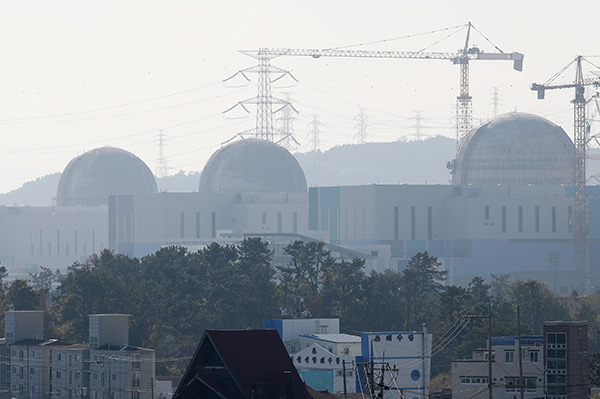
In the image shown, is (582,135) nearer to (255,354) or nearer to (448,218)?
(448,218)

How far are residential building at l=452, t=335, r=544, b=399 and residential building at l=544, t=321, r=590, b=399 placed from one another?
3.72 metres

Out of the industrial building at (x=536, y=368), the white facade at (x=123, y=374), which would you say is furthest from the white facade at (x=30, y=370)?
the industrial building at (x=536, y=368)

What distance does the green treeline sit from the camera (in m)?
114

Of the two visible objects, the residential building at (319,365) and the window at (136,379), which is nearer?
the window at (136,379)

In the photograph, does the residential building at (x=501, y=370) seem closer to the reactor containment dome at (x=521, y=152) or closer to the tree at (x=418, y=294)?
the tree at (x=418, y=294)

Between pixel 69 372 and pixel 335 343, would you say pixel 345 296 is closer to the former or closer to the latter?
pixel 335 343

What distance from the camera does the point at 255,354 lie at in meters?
69.1

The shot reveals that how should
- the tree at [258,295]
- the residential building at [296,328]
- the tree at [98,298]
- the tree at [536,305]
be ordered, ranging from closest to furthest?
the residential building at [296,328]
the tree at [98,298]
the tree at [536,305]
the tree at [258,295]

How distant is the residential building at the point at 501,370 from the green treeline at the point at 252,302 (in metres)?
19.3

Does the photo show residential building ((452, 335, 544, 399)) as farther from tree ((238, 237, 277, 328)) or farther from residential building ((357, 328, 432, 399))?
tree ((238, 237, 277, 328))

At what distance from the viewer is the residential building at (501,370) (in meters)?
84.2

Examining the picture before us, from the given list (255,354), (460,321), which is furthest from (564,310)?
(255,354)

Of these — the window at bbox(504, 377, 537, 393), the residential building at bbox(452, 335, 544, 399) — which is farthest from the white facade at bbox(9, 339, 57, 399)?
the window at bbox(504, 377, 537, 393)

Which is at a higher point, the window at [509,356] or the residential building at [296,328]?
the residential building at [296,328]
